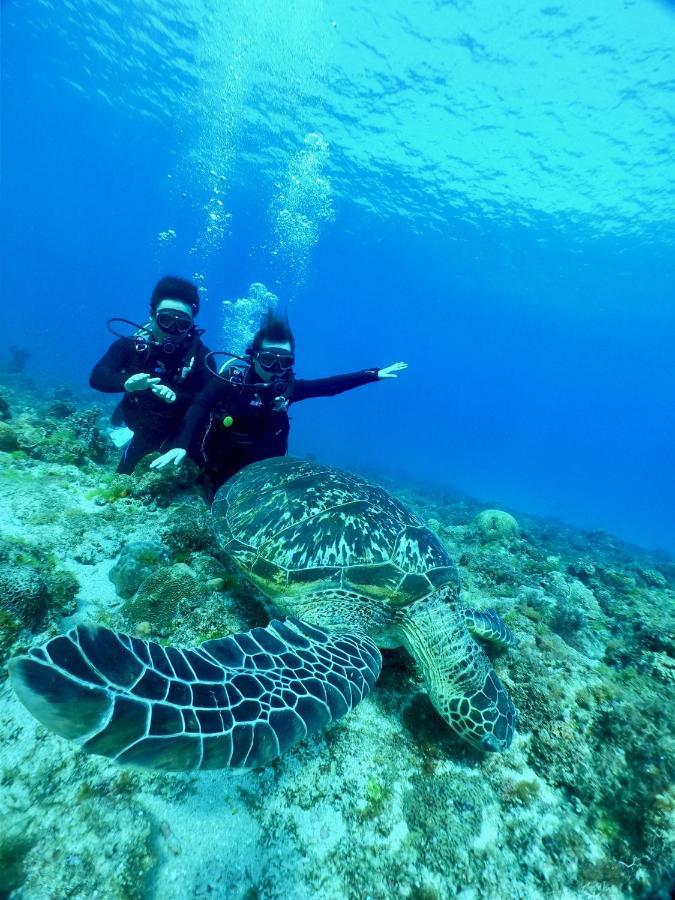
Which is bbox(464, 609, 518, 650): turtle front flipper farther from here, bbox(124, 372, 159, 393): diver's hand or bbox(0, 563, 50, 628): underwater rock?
bbox(124, 372, 159, 393): diver's hand

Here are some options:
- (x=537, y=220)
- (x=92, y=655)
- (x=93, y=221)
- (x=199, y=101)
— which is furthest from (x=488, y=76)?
(x=93, y=221)

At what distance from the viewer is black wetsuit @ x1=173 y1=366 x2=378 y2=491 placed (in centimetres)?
515

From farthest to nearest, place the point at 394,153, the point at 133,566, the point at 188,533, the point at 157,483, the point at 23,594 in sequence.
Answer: the point at 394,153
the point at 157,483
the point at 188,533
the point at 133,566
the point at 23,594

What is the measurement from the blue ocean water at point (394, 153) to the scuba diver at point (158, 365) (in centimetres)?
1710

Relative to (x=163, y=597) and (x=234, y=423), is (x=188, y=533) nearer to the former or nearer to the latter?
(x=163, y=597)

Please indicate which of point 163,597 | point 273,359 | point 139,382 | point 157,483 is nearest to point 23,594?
point 163,597

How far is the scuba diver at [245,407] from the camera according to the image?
5086 millimetres

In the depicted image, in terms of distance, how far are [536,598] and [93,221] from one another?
416ft

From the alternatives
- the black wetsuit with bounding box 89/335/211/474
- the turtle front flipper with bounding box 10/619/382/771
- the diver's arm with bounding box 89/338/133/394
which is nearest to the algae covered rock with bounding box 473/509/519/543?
the black wetsuit with bounding box 89/335/211/474

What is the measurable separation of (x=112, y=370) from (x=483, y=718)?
5.72 metres

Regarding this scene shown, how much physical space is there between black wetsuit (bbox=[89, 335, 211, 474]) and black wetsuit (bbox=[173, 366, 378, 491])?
0.70 meters

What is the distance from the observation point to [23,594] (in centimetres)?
204

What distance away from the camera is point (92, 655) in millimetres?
1234

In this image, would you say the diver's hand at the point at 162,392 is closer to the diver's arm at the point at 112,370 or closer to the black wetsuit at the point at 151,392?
the black wetsuit at the point at 151,392
